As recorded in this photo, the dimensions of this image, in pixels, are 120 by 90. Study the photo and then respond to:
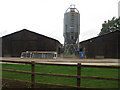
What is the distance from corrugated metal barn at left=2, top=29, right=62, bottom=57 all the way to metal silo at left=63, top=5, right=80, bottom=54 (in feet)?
11.2

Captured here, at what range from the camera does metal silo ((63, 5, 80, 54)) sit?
→ 93.9 feet

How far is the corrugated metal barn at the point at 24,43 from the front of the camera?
94.4 ft

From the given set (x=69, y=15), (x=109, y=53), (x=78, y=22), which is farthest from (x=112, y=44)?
(x=69, y=15)

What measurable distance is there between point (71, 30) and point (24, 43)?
36.6 ft

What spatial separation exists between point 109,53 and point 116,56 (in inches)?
55.9

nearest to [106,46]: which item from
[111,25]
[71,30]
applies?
[71,30]

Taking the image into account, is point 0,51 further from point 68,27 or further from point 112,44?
point 112,44

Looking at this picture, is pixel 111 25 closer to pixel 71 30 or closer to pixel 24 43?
pixel 71 30

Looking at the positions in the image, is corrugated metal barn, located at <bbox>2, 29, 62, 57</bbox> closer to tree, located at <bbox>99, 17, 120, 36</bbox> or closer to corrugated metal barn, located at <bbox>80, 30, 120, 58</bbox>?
corrugated metal barn, located at <bbox>80, 30, 120, 58</bbox>

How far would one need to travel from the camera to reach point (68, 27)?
28906 millimetres

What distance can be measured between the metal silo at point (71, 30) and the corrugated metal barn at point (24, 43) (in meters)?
3.42

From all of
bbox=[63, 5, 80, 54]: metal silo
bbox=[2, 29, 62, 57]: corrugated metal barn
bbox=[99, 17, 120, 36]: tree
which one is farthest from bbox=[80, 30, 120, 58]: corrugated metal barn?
bbox=[99, 17, 120, 36]: tree

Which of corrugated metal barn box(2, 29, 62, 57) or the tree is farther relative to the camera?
the tree

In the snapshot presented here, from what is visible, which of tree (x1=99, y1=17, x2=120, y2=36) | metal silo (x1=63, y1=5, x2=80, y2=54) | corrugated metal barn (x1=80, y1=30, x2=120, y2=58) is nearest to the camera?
corrugated metal barn (x1=80, y1=30, x2=120, y2=58)
